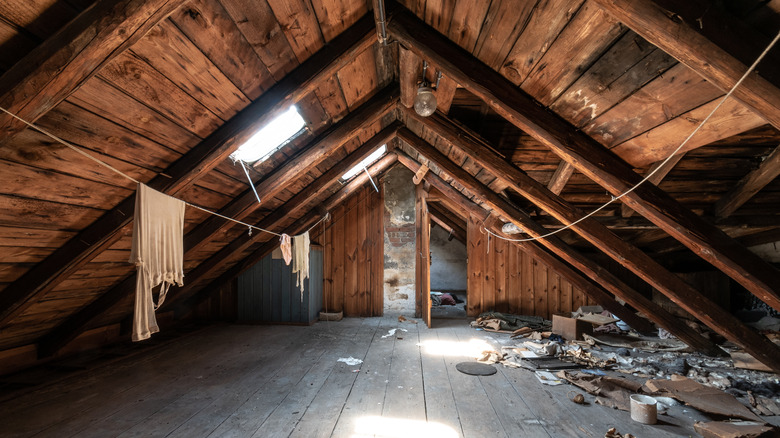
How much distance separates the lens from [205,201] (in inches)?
123

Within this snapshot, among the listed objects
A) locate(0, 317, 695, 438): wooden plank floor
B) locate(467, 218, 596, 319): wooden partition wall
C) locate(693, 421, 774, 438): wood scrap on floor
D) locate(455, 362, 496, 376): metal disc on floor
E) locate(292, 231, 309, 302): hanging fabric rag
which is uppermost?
locate(292, 231, 309, 302): hanging fabric rag

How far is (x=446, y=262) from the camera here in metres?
10.6

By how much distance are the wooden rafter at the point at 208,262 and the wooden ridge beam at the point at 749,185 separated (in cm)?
303

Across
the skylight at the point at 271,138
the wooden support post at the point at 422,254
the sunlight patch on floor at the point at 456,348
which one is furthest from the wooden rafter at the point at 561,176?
the wooden support post at the point at 422,254

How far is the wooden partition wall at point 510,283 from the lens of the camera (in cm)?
620

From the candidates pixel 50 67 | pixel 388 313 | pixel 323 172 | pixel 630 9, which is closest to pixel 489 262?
pixel 388 313

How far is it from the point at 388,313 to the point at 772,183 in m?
5.24

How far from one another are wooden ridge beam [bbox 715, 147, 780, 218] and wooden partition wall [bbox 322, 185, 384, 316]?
15.3 feet

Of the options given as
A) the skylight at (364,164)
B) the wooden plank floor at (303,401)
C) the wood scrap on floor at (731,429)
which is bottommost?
the wooden plank floor at (303,401)

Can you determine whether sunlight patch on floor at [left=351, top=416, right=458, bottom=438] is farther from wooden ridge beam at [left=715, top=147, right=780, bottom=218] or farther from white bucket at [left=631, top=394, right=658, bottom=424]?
A: wooden ridge beam at [left=715, top=147, right=780, bottom=218]

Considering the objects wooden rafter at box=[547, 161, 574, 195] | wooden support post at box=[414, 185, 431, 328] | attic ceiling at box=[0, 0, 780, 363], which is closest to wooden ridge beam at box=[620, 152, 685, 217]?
attic ceiling at box=[0, 0, 780, 363]

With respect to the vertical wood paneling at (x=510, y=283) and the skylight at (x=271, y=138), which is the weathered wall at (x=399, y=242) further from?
the skylight at (x=271, y=138)

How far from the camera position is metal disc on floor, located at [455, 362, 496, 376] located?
3505mm

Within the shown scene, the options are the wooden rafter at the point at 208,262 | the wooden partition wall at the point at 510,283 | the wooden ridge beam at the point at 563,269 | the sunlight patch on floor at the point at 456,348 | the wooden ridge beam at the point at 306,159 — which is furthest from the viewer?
the wooden partition wall at the point at 510,283
